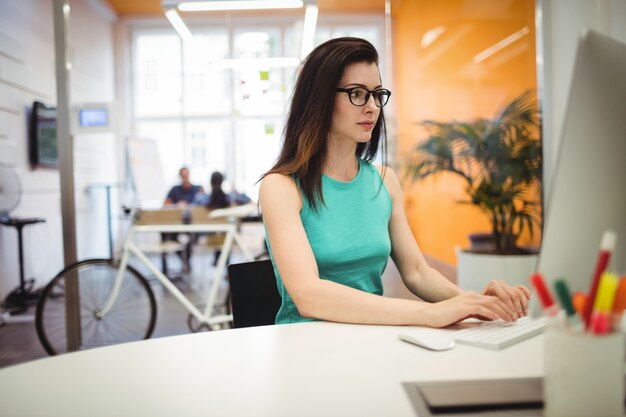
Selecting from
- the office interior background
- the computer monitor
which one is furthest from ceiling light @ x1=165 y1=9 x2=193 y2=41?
the computer monitor

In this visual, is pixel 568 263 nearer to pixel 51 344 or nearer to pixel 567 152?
pixel 567 152

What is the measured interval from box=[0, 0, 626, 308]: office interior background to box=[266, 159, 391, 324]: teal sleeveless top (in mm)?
1379

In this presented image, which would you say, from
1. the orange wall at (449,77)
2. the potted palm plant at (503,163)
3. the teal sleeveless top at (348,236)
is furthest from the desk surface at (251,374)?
the orange wall at (449,77)

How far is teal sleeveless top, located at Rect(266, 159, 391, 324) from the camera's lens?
129 centimetres

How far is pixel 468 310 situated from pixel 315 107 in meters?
0.65

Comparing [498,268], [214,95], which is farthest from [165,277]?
[498,268]

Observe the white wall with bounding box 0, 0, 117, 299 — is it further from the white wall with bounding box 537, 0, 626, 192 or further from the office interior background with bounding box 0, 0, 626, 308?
the white wall with bounding box 537, 0, 626, 192

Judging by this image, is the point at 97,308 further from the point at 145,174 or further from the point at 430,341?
the point at 430,341

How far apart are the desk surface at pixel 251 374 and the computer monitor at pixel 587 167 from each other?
198 millimetres

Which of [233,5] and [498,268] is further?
[233,5]

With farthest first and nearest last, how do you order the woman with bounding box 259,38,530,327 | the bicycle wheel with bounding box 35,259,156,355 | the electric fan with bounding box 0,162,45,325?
1. the bicycle wheel with bounding box 35,259,156,355
2. the electric fan with bounding box 0,162,45,325
3. the woman with bounding box 259,38,530,327

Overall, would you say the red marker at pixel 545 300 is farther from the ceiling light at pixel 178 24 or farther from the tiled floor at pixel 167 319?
the ceiling light at pixel 178 24

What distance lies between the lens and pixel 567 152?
0.59 meters

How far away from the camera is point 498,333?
89 centimetres
